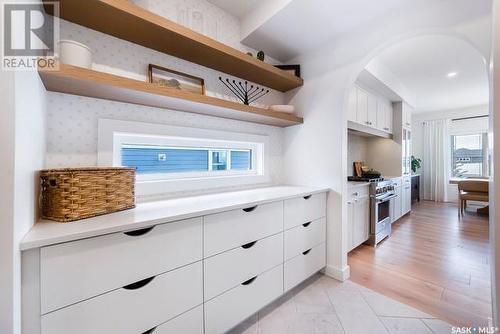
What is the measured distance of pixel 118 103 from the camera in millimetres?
1360

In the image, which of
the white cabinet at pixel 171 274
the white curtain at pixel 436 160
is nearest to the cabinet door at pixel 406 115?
the white curtain at pixel 436 160

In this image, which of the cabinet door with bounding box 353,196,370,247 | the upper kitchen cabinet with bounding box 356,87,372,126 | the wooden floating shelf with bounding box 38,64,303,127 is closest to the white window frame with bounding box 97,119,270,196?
the wooden floating shelf with bounding box 38,64,303,127

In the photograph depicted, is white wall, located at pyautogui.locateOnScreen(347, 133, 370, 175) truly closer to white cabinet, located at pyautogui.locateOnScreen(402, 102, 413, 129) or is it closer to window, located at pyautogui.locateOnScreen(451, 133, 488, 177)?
white cabinet, located at pyautogui.locateOnScreen(402, 102, 413, 129)

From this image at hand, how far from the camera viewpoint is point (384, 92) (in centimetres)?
349

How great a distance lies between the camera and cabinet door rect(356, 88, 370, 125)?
2.96 metres

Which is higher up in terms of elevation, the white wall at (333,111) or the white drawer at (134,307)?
the white wall at (333,111)

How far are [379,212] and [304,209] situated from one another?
1651mm

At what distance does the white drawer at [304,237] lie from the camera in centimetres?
167

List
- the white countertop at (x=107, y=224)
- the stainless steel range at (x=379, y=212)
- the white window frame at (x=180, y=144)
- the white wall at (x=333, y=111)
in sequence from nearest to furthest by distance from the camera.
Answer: the white countertop at (x=107, y=224) → the white window frame at (x=180, y=144) → the white wall at (x=333, y=111) → the stainless steel range at (x=379, y=212)

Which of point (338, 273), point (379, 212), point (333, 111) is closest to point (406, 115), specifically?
point (379, 212)

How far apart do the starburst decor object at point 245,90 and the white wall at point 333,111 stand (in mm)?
389

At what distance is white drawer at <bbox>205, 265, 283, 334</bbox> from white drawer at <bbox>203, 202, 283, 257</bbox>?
0.28 metres

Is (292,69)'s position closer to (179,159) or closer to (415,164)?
(179,159)

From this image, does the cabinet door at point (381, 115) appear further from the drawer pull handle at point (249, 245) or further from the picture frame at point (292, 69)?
the drawer pull handle at point (249, 245)
